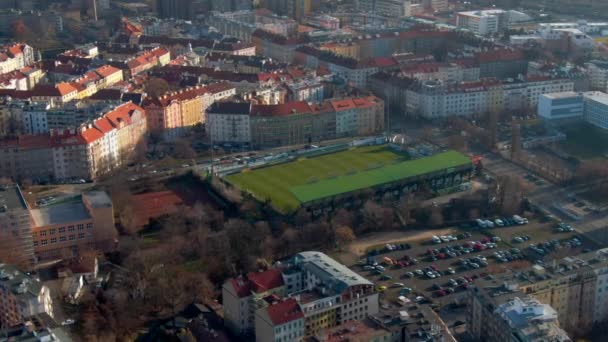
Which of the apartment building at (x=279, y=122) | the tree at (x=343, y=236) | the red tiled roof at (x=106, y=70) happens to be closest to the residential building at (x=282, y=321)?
the tree at (x=343, y=236)

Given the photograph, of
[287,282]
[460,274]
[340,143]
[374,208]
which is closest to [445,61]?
[340,143]

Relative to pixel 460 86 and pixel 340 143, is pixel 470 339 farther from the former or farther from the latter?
pixel 460 86

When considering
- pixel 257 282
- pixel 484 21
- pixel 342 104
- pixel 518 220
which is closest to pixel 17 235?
pixel 257 282

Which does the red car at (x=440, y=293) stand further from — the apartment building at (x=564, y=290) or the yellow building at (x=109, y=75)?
the yellow building at (x=109, y=75)

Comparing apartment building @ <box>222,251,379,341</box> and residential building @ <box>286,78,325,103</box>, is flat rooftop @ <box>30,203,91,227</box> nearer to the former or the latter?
apartment building @ <box>222,251,379,341</box>

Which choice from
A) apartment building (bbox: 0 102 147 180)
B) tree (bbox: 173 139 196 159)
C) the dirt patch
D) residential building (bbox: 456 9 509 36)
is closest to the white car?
the dirt patch

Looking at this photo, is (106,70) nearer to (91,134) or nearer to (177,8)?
(91,134)
